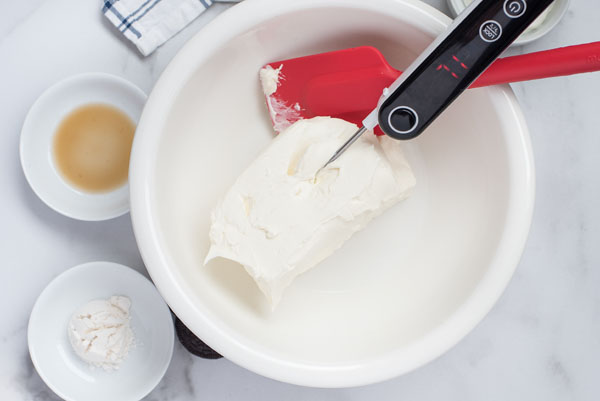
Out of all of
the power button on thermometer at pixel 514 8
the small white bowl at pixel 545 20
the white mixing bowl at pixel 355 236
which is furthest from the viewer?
the small white bowl at pixel 545 20

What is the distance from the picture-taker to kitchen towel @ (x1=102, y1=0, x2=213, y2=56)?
108 centimetres

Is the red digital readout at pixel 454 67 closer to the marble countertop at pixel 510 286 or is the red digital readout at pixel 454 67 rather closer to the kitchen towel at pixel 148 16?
the marble countertop at pixel 510 286

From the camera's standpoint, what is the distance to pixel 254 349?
2.91ft

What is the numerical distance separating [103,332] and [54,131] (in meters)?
0.40

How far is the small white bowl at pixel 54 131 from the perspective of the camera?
1071 millimetres

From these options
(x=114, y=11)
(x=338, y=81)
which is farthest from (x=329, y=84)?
(x=114, y=11)

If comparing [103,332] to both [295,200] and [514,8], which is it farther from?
[514,8]

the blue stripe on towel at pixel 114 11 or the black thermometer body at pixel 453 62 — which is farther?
the blue stripe on towel at pixel 114 11

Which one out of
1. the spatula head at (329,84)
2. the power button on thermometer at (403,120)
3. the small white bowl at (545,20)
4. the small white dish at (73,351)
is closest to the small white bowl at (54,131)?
the small white dish at (73,351)

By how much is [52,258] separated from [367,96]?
681 millimetres

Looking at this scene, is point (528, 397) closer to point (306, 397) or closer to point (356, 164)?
point (306, 397)

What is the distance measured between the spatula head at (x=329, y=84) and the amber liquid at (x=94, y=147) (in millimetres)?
315

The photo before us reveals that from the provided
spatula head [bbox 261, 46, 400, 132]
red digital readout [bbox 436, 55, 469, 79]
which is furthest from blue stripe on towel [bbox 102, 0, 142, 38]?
red digital readout [bbox 436, 55, 469, 79]

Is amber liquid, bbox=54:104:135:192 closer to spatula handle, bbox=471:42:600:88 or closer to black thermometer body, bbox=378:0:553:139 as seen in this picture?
black thermometer body, bbox=378:0:553:139
